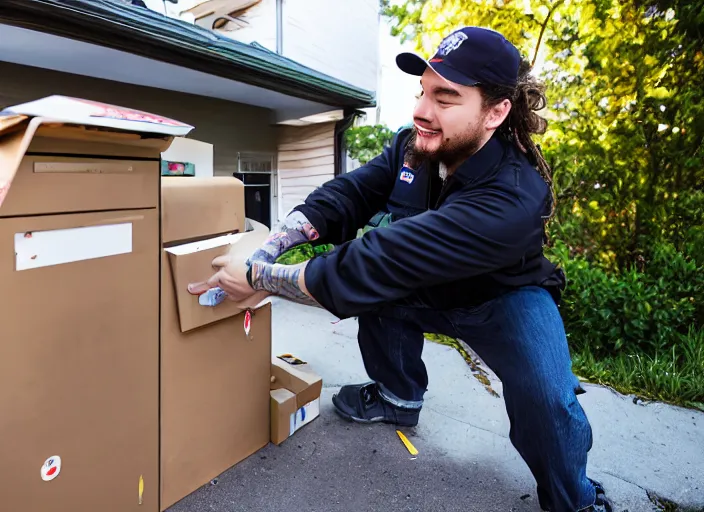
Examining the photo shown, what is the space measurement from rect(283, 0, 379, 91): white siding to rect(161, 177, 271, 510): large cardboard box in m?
4.67

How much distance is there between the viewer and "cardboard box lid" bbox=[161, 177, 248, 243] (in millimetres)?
1542

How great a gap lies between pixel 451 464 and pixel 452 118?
1.39 metres

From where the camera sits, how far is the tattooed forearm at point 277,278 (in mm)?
1621

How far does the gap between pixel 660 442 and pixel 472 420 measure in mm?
830

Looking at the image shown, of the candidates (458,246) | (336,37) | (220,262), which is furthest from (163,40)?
(336,37)

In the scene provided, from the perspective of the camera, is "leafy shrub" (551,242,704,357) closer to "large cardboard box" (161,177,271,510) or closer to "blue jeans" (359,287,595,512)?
"blue jeans" (359,287,595,512)

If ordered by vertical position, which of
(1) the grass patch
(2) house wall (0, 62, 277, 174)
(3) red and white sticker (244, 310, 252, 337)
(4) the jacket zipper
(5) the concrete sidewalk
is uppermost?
(2) house wall (0, 62, 277, 174)

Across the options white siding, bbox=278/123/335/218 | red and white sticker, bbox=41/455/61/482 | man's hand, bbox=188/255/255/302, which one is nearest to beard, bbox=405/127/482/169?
man's hand, bbox=188/255/255/302

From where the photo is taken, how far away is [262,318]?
1.96m

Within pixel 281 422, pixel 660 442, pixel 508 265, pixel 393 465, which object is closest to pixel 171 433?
pixel 281 422

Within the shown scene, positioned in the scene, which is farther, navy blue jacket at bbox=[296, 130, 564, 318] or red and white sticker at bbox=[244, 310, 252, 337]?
red and white sticker at bbox=[244, 310, 252, 337]

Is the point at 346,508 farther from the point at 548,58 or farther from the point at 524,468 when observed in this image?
the point at 548,58

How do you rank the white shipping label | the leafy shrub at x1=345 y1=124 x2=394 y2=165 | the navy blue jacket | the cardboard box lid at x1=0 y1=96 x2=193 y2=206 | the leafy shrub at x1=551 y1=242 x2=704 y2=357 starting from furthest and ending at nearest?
the leafy shrub at x1=345 y1=124 x2=394 y2=165 < the leafy shrub at x1=551 y1=242 x2=704 y2=357 < the navy blue jacket < the white shipping label < the cardboard box lid at x1=0 y1=96 x2=193 y2=206

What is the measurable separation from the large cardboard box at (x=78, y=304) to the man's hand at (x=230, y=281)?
179 mm
